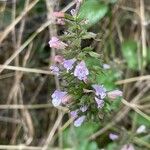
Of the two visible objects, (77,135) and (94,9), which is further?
(77,135)

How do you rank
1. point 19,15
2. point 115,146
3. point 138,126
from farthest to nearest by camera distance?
point 19,15
point 138,126
point 115,146

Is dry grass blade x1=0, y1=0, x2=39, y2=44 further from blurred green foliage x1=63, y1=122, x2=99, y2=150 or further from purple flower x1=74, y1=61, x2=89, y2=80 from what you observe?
purple flower x1=74, y1=61, x2=89, y2=80

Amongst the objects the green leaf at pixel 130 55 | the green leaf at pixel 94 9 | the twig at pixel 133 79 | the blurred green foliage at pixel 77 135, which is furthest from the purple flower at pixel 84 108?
the green leaf at pixel 130 55

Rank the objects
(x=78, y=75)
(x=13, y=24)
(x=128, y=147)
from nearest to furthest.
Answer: (x=78, y=75) < (x=128, y=147) < (x=13, y=24)

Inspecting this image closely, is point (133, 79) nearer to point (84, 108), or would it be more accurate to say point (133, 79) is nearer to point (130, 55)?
point (130, 55)

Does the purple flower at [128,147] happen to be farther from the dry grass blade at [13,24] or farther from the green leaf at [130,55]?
the dry grass blade at [13,24]

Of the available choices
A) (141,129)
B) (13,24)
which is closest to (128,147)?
(141,129)

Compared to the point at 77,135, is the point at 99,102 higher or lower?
higher

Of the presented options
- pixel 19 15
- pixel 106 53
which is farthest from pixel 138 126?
pixel 19 15

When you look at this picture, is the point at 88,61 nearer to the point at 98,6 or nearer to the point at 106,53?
the point at 98,6
